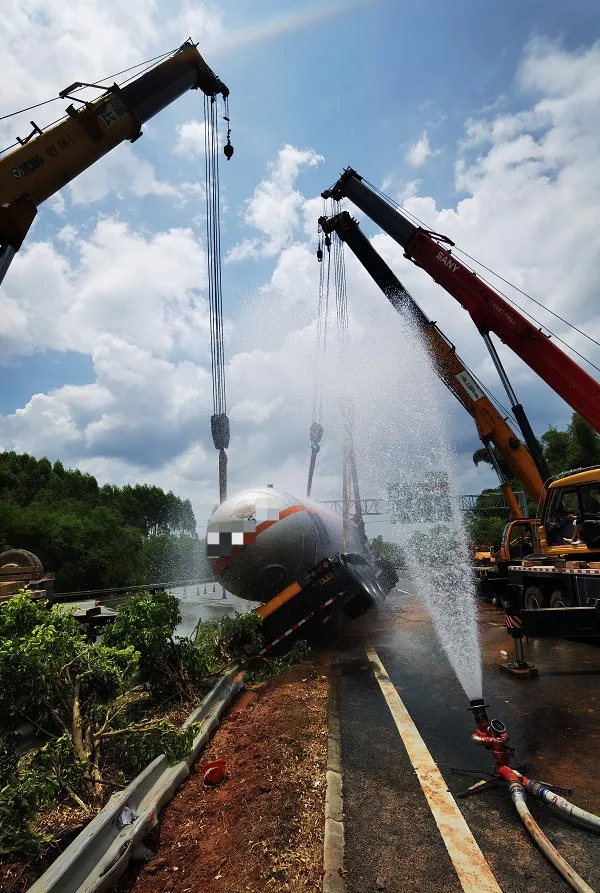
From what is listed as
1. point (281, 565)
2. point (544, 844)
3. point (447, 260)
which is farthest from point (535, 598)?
point (447, 260)

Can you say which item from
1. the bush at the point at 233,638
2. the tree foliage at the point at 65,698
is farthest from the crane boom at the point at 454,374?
the tree foliage at the point at 65,698

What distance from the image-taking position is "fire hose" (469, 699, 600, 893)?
3.11 metres

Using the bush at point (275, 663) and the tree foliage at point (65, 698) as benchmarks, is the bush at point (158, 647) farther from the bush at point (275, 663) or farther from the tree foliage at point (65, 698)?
the bush at point (275, 663)

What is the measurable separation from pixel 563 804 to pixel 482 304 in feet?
38.6

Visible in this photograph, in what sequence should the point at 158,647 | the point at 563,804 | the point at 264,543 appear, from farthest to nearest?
the point at 264,543, the point at 158,647, the point at 563,804

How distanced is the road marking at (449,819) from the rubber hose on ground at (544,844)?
1.34 ft

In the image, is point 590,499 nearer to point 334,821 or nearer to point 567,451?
point 334,821

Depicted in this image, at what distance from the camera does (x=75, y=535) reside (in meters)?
36.2

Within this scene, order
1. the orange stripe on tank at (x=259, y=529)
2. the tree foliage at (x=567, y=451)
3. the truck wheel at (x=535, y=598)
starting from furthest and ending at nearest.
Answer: the tree foliage at (x=567, y=451) < the orange stripe on tank at (x=259, y=529) < the truck wheel at (x=535, y=598)

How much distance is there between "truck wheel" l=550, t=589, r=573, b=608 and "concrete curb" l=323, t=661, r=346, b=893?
5503 millimetres

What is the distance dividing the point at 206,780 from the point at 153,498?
7637cm

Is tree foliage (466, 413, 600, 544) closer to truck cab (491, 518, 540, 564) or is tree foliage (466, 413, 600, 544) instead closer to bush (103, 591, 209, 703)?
truck cab (491, 518, 540, 564)

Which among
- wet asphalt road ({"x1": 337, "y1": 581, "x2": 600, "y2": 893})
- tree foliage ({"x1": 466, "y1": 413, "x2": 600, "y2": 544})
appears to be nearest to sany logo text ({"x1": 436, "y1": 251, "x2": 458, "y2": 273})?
wet asphalt road ({"x1": 337, "y1": 581, "x2": 600, "y2": 893})

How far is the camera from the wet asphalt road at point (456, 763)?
3.24 meters
